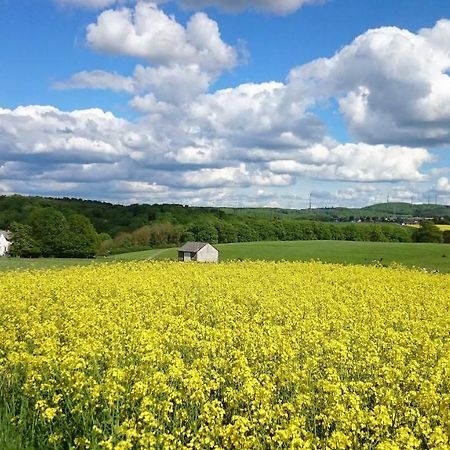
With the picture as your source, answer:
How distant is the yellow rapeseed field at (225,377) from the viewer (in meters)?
7.49

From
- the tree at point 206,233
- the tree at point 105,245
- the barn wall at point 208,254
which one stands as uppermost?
the tree at point 206,233

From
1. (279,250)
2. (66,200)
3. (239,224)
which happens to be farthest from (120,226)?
(279,250)

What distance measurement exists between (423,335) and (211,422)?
658 cm

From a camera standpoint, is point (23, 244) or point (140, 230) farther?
point (140, 230)

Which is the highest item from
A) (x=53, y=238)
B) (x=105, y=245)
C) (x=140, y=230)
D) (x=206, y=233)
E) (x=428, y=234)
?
(x=428, y=234)

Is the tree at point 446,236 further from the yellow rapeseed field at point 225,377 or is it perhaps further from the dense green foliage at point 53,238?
the yellow rapeseed field at point 225,377

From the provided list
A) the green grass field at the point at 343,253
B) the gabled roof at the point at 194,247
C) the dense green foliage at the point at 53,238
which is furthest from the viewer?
the dense green foliage at the point at 53,238

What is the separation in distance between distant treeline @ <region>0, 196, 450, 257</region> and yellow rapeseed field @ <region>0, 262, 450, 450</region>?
7103cm

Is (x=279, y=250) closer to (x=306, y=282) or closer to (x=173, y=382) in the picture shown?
(x=306, y=282)

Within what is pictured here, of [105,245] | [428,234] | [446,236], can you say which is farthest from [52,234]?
[446,236]

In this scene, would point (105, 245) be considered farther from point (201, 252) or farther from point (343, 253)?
point (343, 253)

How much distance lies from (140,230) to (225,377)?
100m

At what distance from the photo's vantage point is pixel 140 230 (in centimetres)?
10894

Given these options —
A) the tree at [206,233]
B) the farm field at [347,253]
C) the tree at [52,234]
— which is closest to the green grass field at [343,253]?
the farm field at [347,253]
